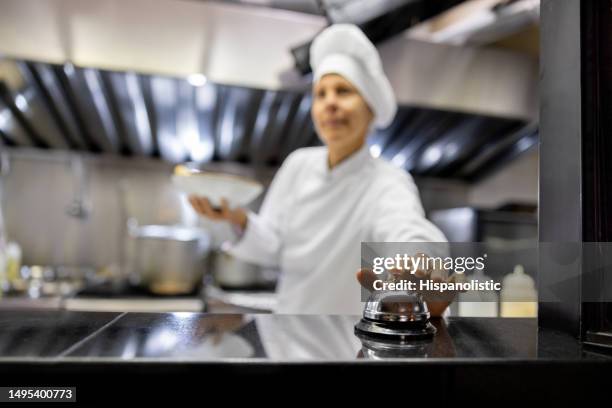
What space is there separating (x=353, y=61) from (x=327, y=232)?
50 cm

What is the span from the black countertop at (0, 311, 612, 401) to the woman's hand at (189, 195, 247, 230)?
545mm

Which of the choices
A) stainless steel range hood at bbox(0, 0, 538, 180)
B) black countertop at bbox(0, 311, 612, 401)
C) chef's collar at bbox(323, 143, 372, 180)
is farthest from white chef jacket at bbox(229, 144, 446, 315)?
stainless steel range hood at bbox(0, 0, 538, 180)

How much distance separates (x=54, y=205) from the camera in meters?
2.61

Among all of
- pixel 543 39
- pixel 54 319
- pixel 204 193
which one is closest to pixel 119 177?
pixel 204 193

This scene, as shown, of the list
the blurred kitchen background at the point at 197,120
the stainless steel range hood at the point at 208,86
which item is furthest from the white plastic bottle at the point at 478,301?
the stainless steel range hood at the point at 208,86

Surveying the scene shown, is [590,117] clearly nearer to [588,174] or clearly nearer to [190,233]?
[588,174]

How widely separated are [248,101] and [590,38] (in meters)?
1.59

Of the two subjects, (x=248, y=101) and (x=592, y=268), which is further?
(x=248, y=101)

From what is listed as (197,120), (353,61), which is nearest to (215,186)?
(353,61)

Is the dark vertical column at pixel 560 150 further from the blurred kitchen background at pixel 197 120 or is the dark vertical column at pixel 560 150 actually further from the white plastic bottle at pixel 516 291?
the blurred kitchen background at pixel 197 120

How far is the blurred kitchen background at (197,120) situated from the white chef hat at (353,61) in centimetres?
42

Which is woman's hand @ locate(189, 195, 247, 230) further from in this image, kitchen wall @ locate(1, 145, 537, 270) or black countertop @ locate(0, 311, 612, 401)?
kitchen wall @ locate(1, 145, 537, 270)

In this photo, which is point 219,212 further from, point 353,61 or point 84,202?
point 84,202

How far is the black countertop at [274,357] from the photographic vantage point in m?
0.38
